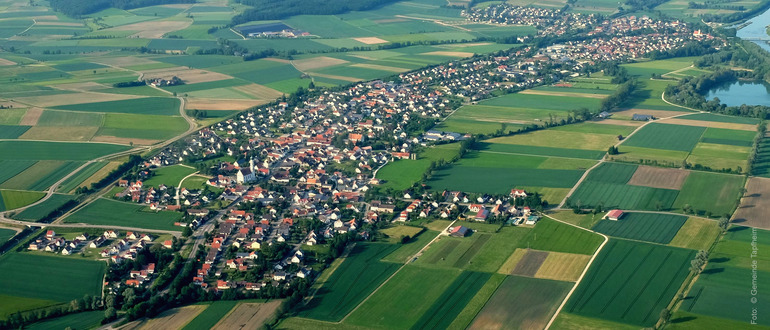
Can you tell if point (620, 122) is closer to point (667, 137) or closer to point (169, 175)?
point (667, 137)

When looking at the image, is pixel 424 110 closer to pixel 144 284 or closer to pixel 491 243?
pixel 491 243

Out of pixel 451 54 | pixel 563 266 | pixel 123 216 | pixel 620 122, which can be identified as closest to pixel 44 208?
pixel 123 216

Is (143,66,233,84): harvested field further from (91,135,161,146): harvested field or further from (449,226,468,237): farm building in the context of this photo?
(449,226,468,237): farm building

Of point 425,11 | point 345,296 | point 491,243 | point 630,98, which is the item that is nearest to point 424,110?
point 630,98

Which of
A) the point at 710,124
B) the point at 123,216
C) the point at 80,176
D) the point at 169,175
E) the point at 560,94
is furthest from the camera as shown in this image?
the point at 560,94

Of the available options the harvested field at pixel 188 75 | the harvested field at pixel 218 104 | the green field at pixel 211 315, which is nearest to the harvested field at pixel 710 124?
the harvested field at pixel 218 104
